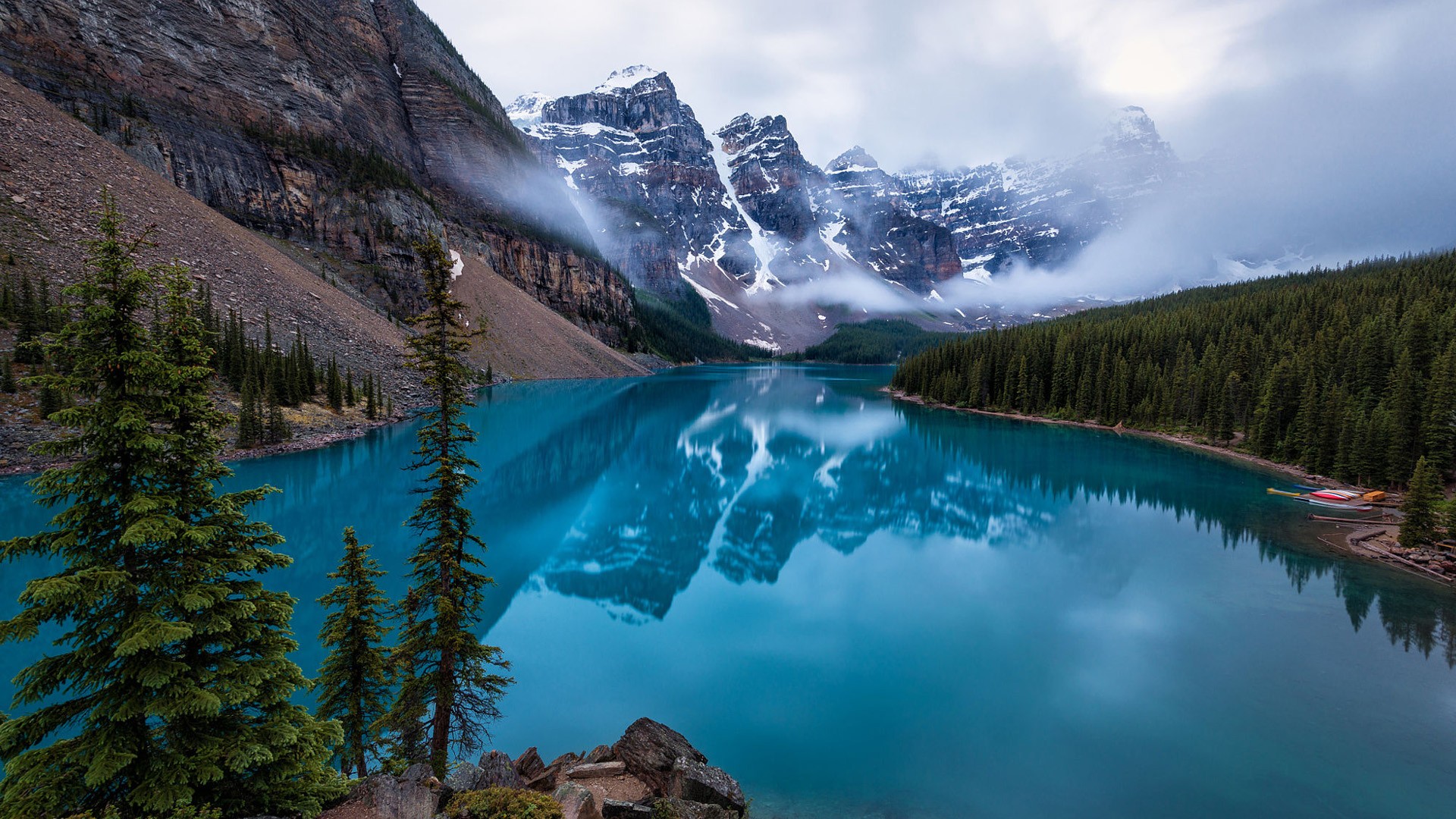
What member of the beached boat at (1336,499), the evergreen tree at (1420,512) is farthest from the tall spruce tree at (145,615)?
the beached boat at (1336,499)

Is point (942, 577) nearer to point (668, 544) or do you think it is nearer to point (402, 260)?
point (668, 544)

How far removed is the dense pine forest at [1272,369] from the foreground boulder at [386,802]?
4830 cm

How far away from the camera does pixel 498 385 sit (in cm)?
8331

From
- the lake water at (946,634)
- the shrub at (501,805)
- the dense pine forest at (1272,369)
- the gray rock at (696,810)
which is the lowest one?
the lake water at (946,634)

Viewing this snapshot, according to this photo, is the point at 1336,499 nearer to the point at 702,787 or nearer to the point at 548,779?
the point at 702,787

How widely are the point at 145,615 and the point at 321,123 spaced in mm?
111922

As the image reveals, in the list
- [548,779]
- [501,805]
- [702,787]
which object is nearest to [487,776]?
[548,779]

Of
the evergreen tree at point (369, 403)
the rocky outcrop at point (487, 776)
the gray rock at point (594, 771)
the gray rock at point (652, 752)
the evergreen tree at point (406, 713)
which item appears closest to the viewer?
the rocky outcrop at point (487, 776)

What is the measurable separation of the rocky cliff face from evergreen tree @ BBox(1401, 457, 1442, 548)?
70345 mm

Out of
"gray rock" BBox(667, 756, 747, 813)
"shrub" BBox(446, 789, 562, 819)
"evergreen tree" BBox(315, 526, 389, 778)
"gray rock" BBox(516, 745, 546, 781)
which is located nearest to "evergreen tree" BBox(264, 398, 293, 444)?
"evergreen tree" BBox(315, 526, 389, 778)

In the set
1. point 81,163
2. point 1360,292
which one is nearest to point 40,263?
point 81,163

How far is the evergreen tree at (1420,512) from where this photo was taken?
21688 millimetres

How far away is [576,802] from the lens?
262 inches

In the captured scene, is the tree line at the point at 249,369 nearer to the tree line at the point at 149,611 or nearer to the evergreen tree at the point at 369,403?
the evergreen tree at the point at 369,403
